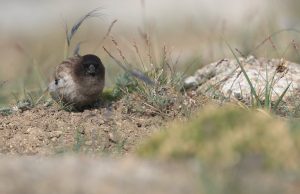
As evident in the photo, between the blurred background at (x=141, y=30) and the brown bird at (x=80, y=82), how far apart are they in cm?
89

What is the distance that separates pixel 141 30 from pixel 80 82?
140 inches

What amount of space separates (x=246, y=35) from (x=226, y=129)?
219 inches

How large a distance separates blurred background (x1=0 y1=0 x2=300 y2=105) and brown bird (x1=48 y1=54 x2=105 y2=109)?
894 millimetres

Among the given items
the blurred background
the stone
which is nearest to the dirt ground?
the stone

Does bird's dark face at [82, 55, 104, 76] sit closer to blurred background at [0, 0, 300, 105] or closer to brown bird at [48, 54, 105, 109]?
brown bird at [48, 54, 105, 109]

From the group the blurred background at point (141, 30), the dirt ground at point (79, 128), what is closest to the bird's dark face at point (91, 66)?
the dirt ground at point (79, 128)

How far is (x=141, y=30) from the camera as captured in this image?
388 inches

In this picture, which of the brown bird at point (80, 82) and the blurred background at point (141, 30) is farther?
the blurred background at point (141, 30)

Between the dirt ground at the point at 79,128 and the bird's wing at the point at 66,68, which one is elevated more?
the bird's wing at the point at 66,68

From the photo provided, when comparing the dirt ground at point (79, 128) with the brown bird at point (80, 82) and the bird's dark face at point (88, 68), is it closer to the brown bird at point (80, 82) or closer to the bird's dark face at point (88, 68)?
the brown bird at point (80, 82)

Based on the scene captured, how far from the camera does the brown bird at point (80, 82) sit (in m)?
6.37

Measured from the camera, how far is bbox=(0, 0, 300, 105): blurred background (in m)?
9.19

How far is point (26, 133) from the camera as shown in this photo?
20.1ft

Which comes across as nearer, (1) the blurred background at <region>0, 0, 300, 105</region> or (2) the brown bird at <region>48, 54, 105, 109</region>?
(2) the brown bird at <region>48, 54, 105, 109</region>
